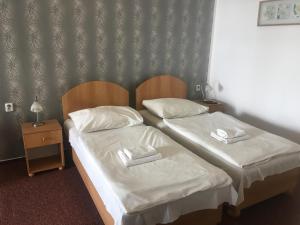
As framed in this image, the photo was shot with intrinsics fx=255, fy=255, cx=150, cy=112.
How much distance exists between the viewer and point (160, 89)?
3582 millimetres

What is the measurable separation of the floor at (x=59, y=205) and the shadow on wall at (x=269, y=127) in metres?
0.60

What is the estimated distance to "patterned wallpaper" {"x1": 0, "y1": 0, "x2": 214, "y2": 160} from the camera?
106 inches

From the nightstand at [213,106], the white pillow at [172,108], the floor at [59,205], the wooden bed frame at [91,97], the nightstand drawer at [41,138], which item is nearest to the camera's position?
the floor at [59,205]

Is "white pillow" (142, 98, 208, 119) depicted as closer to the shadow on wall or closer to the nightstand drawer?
the shadow on wall

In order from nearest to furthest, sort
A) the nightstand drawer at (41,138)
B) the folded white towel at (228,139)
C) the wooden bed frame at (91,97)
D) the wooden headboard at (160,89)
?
the folded white towel at (228,139) → the nightstand drawer at (41,138) → the wooden bed frame at (91,97) → the wooden headboard at (160,89)

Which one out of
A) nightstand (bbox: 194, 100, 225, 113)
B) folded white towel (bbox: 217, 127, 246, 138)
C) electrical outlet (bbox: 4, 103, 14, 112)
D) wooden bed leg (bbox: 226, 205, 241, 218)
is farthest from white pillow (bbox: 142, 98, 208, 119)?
electrical outlet (bbox: 4, 103, 14, 112)

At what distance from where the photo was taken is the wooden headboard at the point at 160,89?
345cm

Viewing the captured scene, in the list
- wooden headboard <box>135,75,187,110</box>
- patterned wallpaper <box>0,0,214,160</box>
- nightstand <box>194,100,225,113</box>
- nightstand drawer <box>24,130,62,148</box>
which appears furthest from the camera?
nightstand <box>194,100,225,113</box>

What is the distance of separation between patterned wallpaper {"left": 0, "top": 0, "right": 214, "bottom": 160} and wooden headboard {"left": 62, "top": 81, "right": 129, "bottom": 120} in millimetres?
108

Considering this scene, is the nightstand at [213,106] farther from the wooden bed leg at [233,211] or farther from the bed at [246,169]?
the wooden bed leg at [233,211]

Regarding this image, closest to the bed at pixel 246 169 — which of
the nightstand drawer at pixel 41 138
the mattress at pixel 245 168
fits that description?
the mattress at pixel 245 168

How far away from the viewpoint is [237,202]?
6.45ft

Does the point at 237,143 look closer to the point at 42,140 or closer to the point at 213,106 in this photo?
the point at 213,106

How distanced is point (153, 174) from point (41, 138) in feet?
4.57
